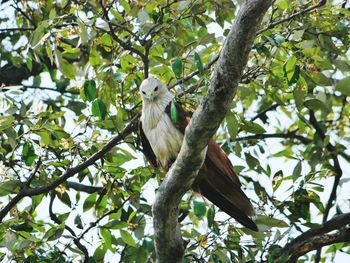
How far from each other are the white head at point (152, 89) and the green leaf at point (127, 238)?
0.93m

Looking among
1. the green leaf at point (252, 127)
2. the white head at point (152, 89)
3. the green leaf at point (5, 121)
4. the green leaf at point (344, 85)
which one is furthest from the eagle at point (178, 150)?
the green leaf at point (344, 85)

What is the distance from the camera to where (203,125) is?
3.44 metres

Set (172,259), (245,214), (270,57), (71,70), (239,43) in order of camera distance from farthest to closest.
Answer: (71,70), (245,214), (270,57), (172,259), (239,43)

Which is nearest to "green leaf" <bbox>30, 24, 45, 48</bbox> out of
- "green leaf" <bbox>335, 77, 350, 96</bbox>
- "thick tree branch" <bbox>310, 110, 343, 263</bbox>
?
"thick tree branch" <bbox>310, 110, 343, 263</bbox>

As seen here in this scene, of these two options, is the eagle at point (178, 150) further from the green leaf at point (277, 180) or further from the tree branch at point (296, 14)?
the tree branch at point (296, 14)

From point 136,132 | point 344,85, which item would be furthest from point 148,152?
point 344,85

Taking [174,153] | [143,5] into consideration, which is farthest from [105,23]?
[174,153]

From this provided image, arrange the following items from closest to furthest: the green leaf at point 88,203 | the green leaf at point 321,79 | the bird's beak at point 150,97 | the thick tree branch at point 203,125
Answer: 1. the thick tree branch at point 203,125
2. the green leaf at point 321,79
3. the green leaf at point 88,203
4. the bird's beak at point 150,97

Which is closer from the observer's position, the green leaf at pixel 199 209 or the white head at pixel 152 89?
the green leaf at pixel 199 209

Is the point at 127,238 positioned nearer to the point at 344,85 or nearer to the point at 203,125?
the point at 203,125

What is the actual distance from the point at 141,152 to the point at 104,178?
1.52ft

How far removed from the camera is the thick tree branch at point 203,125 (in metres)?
3.16

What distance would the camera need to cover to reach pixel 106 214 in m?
4.81

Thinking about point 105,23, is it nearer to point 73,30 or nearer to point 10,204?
point 73,30
